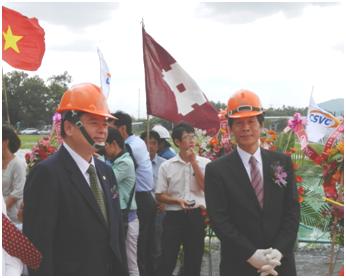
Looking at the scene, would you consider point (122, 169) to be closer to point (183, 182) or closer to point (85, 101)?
point (183, 182)

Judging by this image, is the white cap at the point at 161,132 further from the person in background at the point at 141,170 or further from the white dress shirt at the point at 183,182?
the white dress shirt at the point at 183,182

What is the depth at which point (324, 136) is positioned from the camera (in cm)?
563

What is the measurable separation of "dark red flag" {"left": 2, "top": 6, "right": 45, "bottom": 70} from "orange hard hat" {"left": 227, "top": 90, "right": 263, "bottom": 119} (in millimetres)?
3122

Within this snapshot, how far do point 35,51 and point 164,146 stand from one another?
6.19 ft

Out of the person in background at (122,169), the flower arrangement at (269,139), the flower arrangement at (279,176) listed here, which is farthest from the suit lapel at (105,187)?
the flower arrangement at (269,139)

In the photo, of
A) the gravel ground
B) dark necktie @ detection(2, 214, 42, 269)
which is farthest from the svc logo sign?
dark necktie @ detection(2, 214, 42, 269)

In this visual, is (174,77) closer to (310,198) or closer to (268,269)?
(310,198)

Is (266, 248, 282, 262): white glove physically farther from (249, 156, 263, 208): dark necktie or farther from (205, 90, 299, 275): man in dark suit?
(249, 156, 263, 208): dark necktie

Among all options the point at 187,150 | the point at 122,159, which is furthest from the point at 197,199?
the point at 122,159

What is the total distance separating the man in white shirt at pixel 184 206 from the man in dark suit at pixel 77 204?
1.85 metres

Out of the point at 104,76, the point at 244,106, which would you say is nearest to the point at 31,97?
the point at 104,76

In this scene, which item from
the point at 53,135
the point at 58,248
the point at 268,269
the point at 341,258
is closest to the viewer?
the point at 58,248

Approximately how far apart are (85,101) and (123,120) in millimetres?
2541

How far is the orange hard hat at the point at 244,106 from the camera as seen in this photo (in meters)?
3.10
